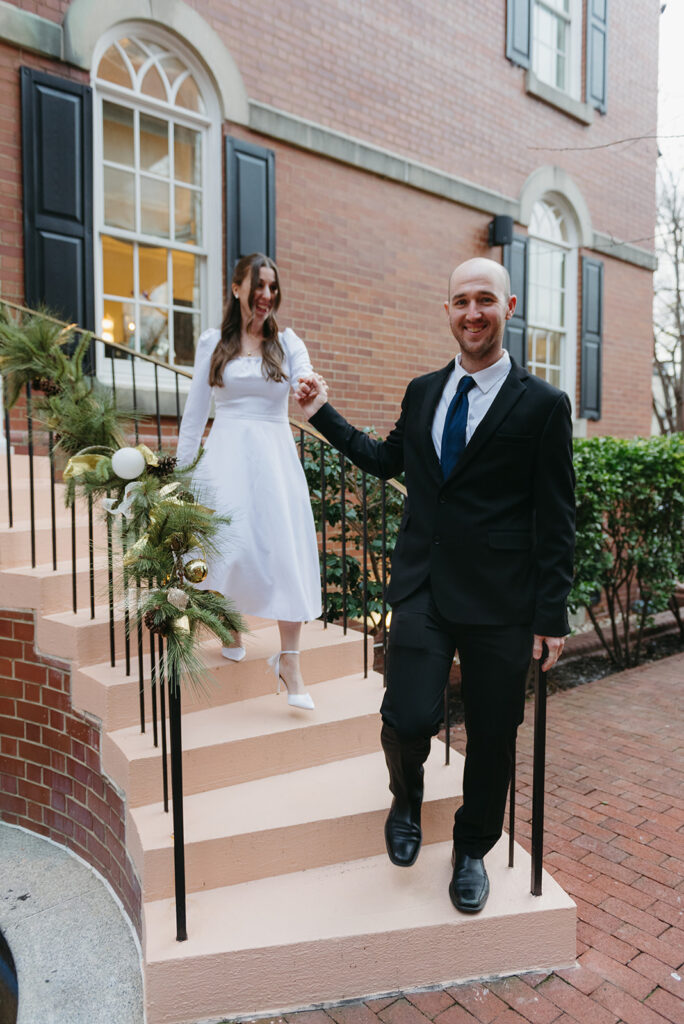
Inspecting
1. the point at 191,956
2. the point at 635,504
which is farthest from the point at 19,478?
the point at 635,504

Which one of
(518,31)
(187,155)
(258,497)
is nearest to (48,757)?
(258,497)

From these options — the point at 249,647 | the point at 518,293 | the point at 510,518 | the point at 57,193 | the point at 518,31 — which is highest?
the point at 518,31

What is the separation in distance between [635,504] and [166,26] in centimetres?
516

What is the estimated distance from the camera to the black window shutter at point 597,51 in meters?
8.41

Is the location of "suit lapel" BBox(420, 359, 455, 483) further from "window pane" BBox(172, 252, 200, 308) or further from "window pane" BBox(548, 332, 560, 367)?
"window pane" BBox(548, 332, 560, 367)

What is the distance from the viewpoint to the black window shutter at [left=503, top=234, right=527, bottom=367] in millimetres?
7688

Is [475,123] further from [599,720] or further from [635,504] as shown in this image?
[599,720]

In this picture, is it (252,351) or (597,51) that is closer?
(252,351)

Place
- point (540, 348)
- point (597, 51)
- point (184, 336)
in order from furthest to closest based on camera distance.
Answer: point (540, 348)
point (597, 51)
point (184, 336)

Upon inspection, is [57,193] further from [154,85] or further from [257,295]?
[257,295]

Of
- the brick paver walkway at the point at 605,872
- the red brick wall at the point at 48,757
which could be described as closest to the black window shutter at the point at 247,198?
the red brick wall at the point at 48,757

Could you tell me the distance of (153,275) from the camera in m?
5.45

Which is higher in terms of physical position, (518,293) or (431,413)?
(518,293)

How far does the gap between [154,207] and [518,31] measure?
4650mm
